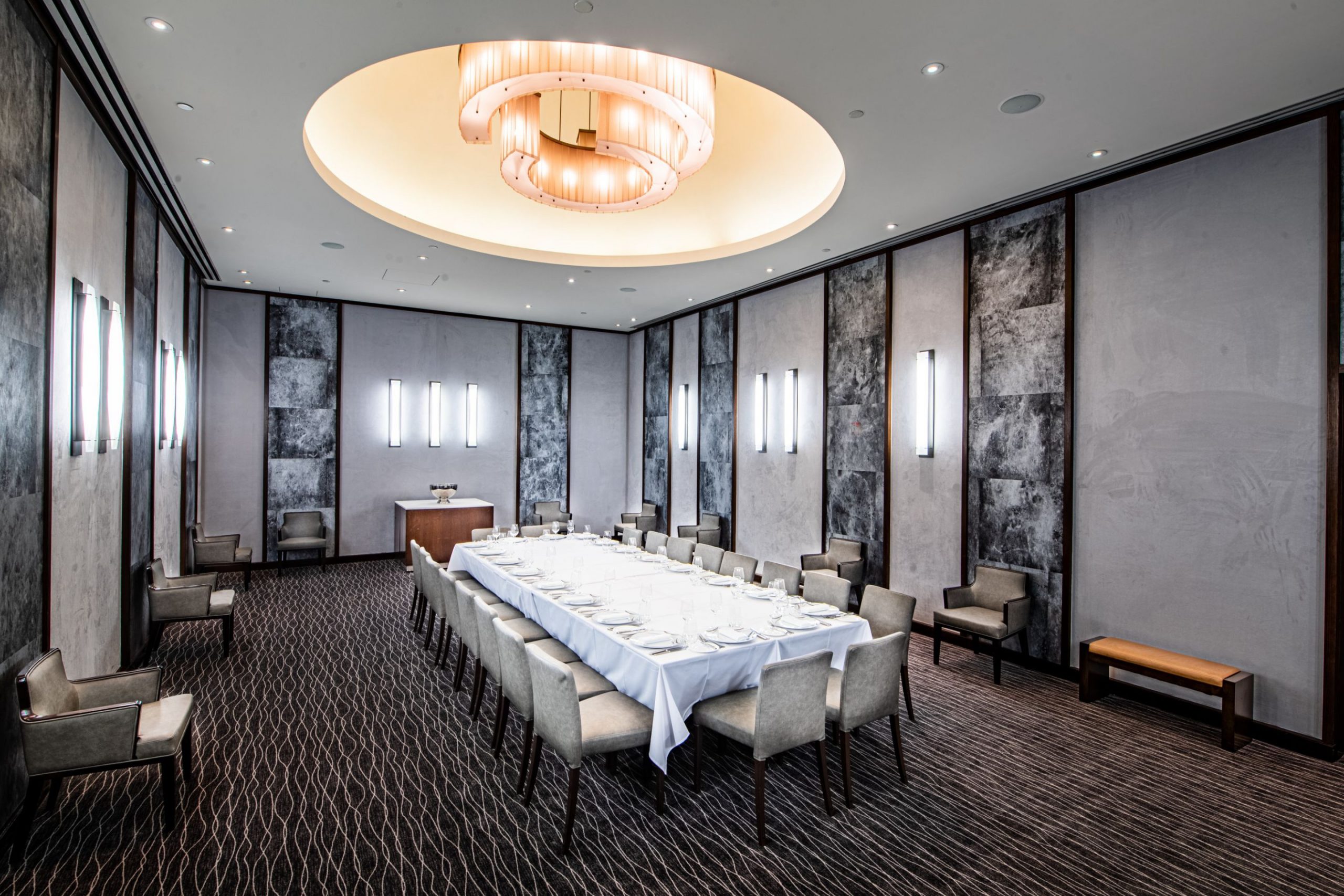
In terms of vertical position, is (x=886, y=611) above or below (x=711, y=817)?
above

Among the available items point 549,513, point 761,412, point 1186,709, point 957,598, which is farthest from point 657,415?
point 1186,709

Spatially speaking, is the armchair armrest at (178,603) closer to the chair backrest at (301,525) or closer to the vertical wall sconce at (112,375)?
the vertical wall sconce at (112,375)

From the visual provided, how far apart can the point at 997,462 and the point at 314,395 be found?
8.47 meters

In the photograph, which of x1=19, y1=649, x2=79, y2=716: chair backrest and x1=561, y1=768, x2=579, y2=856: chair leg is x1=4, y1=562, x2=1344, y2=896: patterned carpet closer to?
x1=561, y1=768, x2=579, y2=856: chair leg

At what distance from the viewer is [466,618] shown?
14.1 ft

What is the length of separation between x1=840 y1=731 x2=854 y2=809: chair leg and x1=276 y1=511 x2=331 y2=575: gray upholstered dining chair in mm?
7449

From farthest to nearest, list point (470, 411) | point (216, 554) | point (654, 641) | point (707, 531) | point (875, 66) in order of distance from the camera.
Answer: point (470, 411), point (707, 531), point (216, 554), point (875, 66), point (654, 641)

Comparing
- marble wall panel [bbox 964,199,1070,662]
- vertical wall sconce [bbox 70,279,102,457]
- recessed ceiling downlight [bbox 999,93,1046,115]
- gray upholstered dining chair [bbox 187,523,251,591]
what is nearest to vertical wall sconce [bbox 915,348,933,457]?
marble wall panel [bbox 964,199,1070,662]

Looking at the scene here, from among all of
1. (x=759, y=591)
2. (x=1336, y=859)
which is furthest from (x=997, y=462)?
(x=1336, y=859)

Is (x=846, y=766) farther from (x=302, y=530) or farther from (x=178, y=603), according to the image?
(x=302, y=530)

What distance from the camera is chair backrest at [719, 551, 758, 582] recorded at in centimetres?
482

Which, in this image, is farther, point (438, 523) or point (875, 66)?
point (438, 523)

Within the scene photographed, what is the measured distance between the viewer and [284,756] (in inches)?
142

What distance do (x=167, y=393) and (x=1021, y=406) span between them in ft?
24.4
